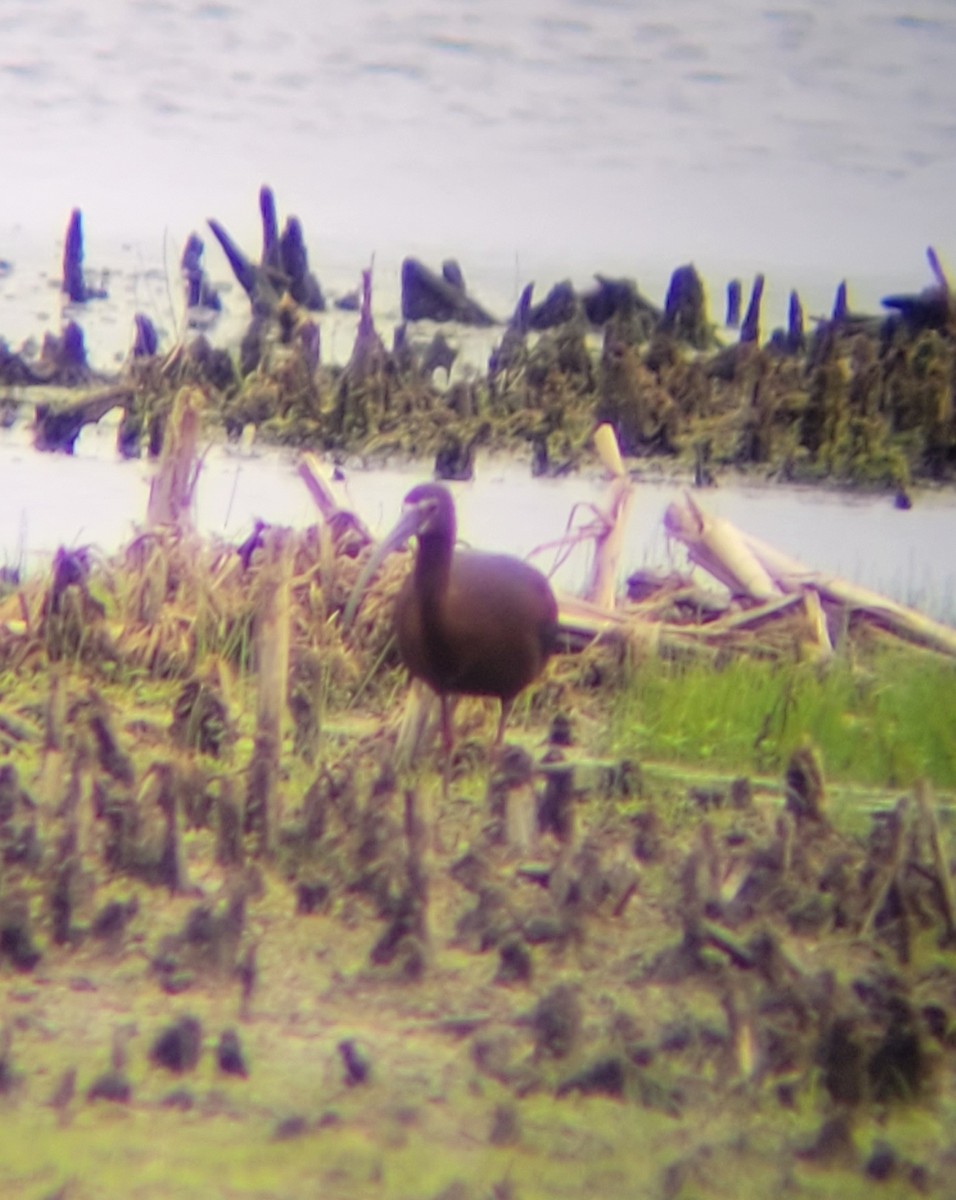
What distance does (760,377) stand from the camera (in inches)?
167

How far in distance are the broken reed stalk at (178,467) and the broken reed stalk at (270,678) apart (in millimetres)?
196

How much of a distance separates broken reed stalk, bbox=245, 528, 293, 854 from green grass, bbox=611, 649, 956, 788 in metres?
0.66

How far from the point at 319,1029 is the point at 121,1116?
14.8 inches

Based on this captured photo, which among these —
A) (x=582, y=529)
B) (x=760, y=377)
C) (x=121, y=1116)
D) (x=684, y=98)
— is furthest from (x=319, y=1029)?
(x=684, y=98)

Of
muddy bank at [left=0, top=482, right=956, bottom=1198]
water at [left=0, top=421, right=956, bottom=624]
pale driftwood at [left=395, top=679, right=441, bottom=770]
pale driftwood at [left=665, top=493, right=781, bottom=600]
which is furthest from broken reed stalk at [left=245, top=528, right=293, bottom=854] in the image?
pale driftwood at [left=665, top=493, right=781, bottom=600]

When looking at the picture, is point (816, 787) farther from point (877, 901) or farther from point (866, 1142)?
point (866, 1142)

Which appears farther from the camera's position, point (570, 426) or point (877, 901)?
point (570, 426)

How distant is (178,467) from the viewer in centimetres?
422

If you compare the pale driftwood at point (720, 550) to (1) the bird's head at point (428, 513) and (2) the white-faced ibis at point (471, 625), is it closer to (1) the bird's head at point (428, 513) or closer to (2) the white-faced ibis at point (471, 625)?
(2) the white-faced ibis at point (471, 625)

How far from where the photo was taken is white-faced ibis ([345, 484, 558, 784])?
4.11 meters

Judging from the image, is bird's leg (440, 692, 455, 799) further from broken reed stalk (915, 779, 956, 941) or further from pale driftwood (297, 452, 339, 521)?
broken reed stalk (915, 779, 956, 941)

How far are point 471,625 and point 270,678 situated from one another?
1.36ft

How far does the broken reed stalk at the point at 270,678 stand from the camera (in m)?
3.91

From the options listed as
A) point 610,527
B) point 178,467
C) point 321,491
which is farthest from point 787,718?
point 178,467
